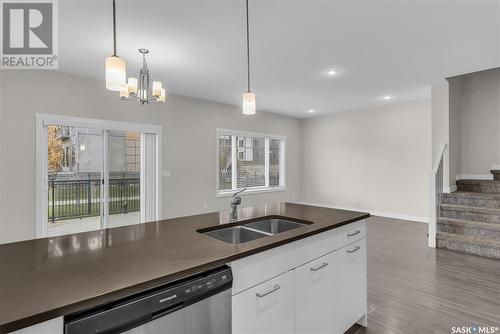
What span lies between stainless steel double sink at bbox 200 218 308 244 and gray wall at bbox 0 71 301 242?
11.0ft

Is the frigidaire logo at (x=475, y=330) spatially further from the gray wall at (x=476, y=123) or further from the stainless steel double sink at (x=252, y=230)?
the gray wall at (x=476, y=123)

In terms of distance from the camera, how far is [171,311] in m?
0.99

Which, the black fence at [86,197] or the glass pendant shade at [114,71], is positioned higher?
the glass pendant shade at [114,71]

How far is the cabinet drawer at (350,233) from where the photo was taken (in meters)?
1.86

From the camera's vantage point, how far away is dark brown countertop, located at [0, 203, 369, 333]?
0.81 metres

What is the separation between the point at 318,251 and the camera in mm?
1669

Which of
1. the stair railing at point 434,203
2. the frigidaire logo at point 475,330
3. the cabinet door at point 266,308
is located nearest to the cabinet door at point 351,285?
the cabinet door at point 266,308

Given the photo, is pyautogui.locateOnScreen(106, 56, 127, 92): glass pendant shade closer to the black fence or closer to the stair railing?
the black fence

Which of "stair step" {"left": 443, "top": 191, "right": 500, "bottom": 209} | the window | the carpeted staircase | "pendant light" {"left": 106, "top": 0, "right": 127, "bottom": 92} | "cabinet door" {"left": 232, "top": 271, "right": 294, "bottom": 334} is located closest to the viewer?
"cabinet door" {"left": 232, "top": 271, "right": 294, "bottom": 334}

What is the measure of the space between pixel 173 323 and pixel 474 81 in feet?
21.2

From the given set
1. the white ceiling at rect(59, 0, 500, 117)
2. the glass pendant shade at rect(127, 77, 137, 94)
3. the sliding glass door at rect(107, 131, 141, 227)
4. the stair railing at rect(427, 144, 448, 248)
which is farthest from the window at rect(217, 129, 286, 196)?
the stair railing at rect(427, 144, 448, 248)

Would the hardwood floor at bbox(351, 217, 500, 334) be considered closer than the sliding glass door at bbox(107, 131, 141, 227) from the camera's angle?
Yes

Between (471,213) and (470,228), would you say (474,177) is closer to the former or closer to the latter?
(471,213)

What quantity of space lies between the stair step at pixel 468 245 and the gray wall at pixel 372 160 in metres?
1.90
